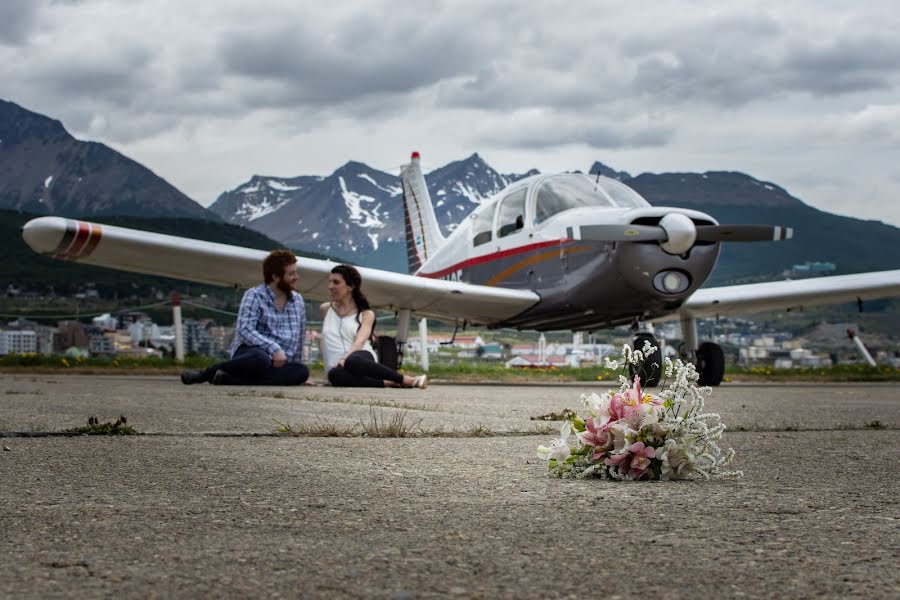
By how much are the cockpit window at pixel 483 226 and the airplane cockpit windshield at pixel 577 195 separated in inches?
50.4

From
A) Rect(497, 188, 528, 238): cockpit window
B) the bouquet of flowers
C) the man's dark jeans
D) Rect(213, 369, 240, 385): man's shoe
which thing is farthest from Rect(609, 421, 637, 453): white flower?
Rect(497, 188, 528, 238): cockpit window

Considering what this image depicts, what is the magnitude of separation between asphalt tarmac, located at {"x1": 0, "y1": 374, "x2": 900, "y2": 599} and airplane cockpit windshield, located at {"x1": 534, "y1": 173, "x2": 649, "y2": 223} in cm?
857

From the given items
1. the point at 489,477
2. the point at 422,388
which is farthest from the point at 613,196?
the point at 489,477

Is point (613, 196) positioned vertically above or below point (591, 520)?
above

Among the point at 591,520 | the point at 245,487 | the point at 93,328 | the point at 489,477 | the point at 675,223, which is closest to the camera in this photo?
the point at 591,520

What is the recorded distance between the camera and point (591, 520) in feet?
8.41

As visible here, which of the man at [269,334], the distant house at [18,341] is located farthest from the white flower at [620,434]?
the distant house at [18,341]

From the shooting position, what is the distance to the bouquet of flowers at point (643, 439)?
3338mm

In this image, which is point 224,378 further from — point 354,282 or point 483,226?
point 483,226

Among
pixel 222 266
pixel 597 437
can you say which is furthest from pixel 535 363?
pixel 597 437

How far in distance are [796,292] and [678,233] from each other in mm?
4373

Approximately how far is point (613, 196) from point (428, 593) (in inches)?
472

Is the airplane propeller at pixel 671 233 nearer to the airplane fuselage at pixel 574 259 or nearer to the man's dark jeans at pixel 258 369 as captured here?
the airplane fuselage at pixel 574 259

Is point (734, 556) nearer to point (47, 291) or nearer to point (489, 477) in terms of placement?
point (489, 477)
